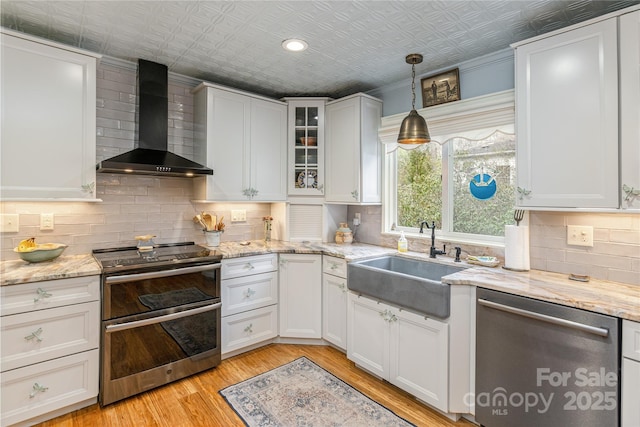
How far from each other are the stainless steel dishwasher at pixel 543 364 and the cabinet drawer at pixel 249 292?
5.69ft

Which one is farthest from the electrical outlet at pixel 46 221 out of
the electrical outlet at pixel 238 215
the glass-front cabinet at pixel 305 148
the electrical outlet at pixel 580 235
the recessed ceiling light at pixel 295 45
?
the electrical outlet at pixel 580 235

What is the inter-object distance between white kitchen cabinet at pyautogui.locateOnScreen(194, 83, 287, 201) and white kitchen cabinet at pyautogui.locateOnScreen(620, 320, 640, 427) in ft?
8.78

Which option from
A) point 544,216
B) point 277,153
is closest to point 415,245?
point 544,216

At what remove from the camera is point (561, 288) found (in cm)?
174

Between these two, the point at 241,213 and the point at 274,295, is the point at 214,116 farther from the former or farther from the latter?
the point at 274,295

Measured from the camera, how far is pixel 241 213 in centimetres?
334

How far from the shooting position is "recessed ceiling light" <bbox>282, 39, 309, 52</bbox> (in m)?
2.23

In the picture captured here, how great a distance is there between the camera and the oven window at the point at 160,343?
6.93 feet

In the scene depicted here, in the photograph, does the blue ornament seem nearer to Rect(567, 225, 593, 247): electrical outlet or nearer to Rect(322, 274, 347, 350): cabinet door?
Rect(567, 225, 593, 247): electrical outlet

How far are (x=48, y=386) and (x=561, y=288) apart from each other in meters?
3.03

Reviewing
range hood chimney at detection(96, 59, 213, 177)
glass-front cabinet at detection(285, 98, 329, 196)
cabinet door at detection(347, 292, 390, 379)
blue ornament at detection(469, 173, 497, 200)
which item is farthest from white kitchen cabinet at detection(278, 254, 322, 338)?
blue ornament at detection(469, 173, 497, 200)

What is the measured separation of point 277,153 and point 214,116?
0.71 meters

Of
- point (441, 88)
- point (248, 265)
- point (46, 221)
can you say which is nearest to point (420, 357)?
point (248, 265)

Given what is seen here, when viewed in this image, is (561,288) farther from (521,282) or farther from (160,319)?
(160,319)
